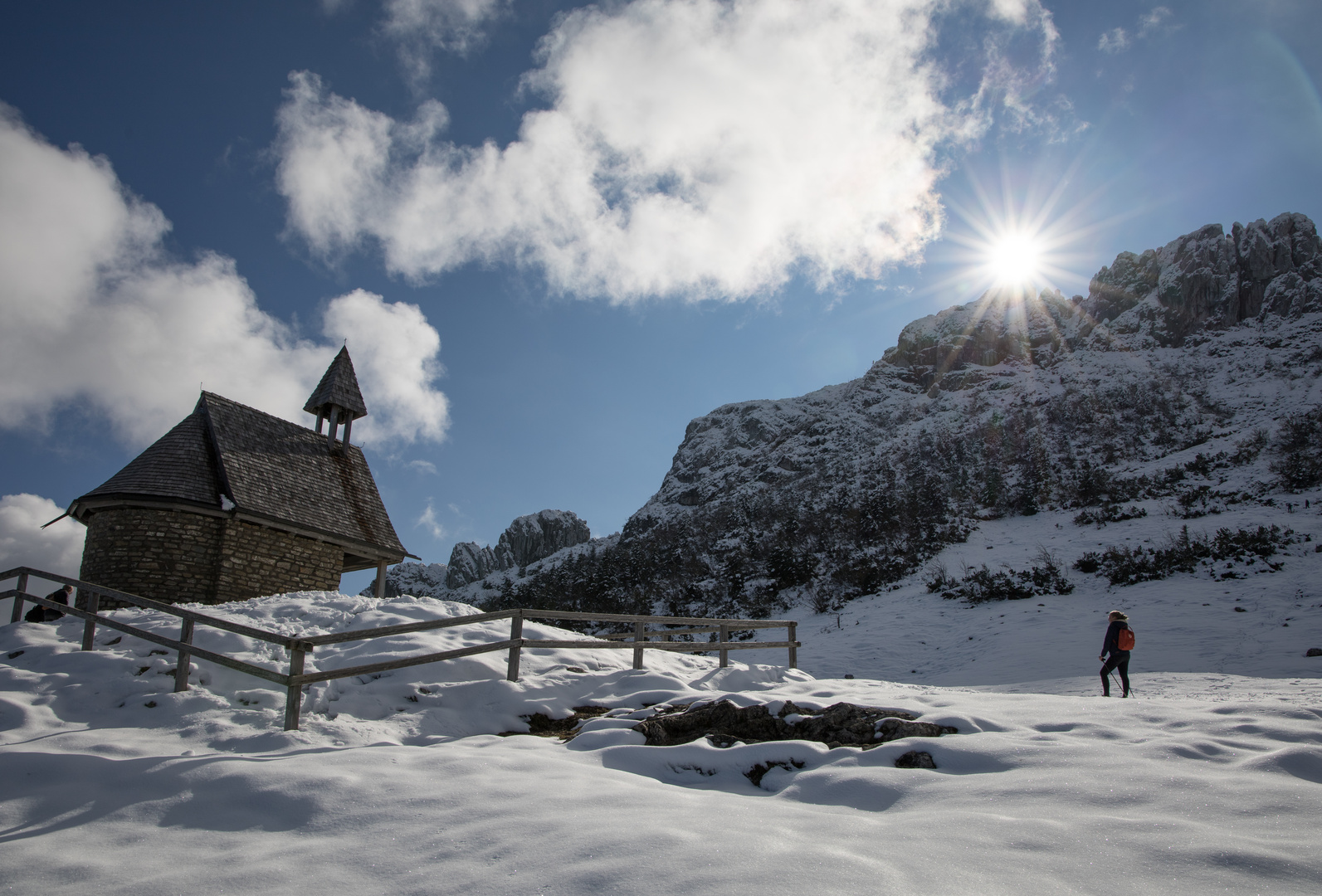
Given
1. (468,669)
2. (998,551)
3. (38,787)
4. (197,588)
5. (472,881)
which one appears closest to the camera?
(472,881)

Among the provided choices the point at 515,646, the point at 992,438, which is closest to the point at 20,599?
the point at 515,646

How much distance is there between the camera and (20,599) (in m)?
9.54

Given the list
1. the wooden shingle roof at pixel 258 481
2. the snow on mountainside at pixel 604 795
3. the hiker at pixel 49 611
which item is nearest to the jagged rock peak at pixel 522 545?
the wooden shingle roof at pixel 258 481

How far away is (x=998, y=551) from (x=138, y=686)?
23.0 meters

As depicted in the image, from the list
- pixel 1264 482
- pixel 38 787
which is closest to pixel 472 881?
pixel 38 787

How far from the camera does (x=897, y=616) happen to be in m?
19.0

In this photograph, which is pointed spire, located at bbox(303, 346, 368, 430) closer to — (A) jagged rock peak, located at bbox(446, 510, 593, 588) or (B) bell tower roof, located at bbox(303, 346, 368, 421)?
(B) bell tower roof, located at bbox(303, 346, 368, 421)

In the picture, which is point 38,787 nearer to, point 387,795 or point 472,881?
point 387,795

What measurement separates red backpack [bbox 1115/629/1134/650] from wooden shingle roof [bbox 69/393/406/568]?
15.8 metres

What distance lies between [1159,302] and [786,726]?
61.9 metres

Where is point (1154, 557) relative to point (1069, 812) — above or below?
above

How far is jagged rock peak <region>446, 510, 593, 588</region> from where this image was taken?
65375 millimetres

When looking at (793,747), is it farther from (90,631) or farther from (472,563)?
(472,563)

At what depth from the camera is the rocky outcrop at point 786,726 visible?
5523 mm
